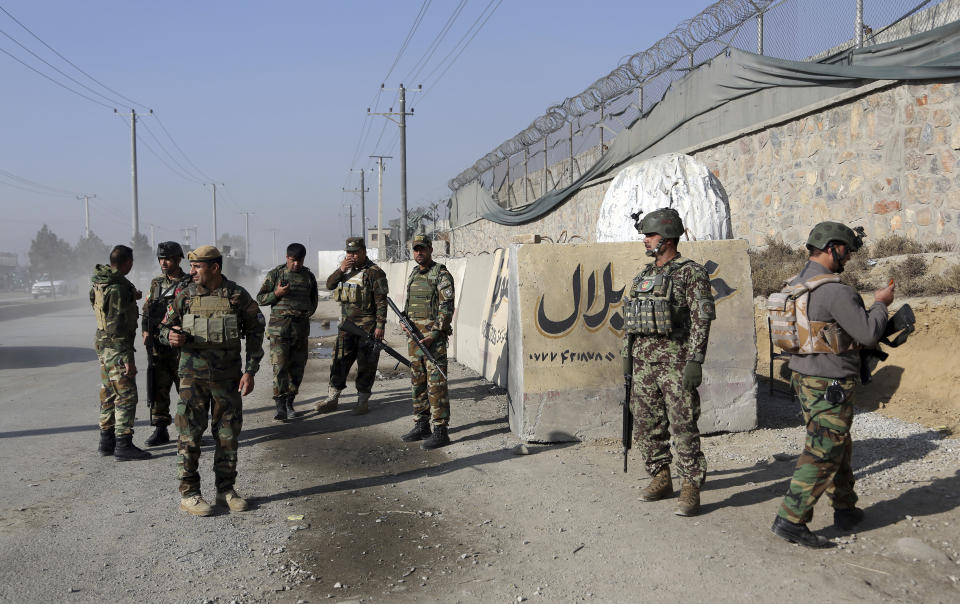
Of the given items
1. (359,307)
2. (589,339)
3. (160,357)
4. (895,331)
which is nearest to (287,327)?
(359,307)

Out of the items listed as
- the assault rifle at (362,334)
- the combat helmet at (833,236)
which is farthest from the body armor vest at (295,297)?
the combat helmet at (833,236)

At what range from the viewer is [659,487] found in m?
4.46

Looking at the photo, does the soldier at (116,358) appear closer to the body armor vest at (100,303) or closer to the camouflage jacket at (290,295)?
the body armor vest at (100,303)

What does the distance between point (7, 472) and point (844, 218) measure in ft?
33.5

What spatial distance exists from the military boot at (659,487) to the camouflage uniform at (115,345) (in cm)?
417

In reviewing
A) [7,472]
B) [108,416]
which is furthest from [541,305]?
[7,472]

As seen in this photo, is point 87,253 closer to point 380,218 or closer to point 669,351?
point 380,218

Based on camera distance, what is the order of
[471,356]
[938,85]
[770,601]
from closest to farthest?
[770,601], [938,85], [471,356]

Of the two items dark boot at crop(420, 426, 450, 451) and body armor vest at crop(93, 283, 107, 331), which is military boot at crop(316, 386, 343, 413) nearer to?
dark boot at crop(420, 426, 450, 451)

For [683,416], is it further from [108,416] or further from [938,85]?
[938,85]

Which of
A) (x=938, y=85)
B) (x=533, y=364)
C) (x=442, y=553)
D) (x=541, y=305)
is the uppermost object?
(x=938, y=85)

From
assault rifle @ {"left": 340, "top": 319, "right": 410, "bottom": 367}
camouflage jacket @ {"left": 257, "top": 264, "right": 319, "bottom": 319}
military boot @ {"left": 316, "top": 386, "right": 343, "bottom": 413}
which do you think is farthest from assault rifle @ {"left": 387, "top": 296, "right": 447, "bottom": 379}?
military boot @ {"left": 316, "top": 386, "right": 343, "bottom": 413}

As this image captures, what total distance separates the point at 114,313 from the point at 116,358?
0.38 metres

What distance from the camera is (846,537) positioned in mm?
3801
